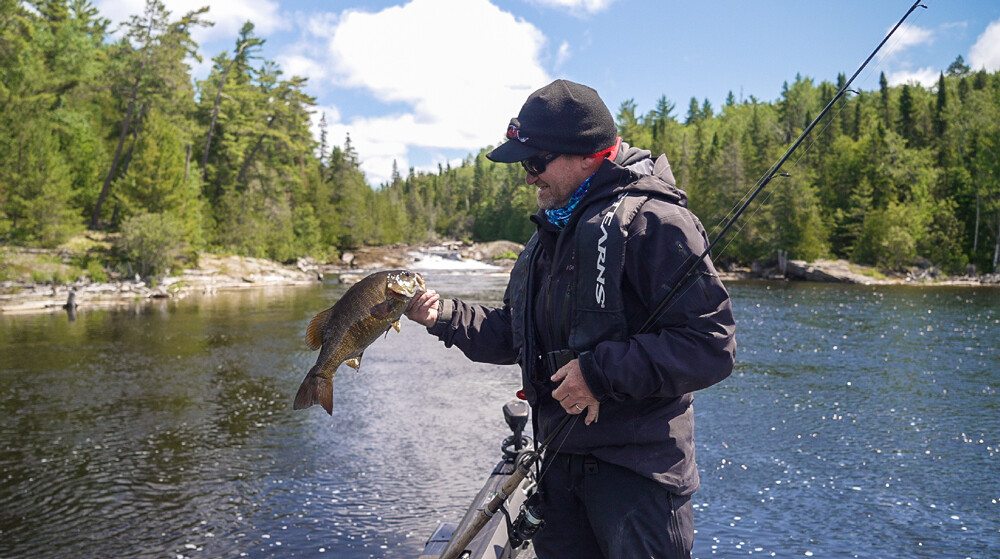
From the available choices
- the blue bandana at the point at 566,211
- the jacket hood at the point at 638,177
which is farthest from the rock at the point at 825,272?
the blue bandana at the point at 566,211

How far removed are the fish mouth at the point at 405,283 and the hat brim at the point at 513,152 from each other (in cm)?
67

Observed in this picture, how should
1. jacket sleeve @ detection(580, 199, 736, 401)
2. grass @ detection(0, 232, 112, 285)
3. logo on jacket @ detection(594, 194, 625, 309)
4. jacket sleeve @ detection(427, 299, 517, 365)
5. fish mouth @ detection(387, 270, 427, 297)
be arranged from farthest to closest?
grass @ detection(0, 232, 112, 285) → jacket sleeve @ detection(427, 299, 517, 365) → fish mouth @ detection(387, 270, 427, 297) → logo on jacket @ detection(594, 194, 625, 309) → jacket sleeve @ detection(580, 199, 736, 401)

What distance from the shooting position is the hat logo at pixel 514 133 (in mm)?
2812

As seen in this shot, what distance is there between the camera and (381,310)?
3168mm

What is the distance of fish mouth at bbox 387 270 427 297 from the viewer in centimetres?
315

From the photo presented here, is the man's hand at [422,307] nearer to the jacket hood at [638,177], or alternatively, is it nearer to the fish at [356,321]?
the fish at [356,321]

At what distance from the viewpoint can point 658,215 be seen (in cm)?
252

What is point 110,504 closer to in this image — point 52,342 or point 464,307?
point 464,307

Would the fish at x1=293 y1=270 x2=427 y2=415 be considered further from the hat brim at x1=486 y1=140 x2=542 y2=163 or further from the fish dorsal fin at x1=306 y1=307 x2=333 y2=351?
the hat brim at x1=486 y1=140 x2=542 y2=163

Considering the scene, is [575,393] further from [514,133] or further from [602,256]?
[514,133]

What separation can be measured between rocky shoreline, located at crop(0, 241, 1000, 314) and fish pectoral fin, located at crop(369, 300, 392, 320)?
29.9 m

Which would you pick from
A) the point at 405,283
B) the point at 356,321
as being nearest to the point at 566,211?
the point at 405,283

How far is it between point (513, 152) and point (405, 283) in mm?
811

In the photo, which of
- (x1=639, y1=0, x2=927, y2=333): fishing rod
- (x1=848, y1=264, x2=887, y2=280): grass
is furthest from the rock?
(x1=639, y1=0, x2=927, y2=333): fishing rod
